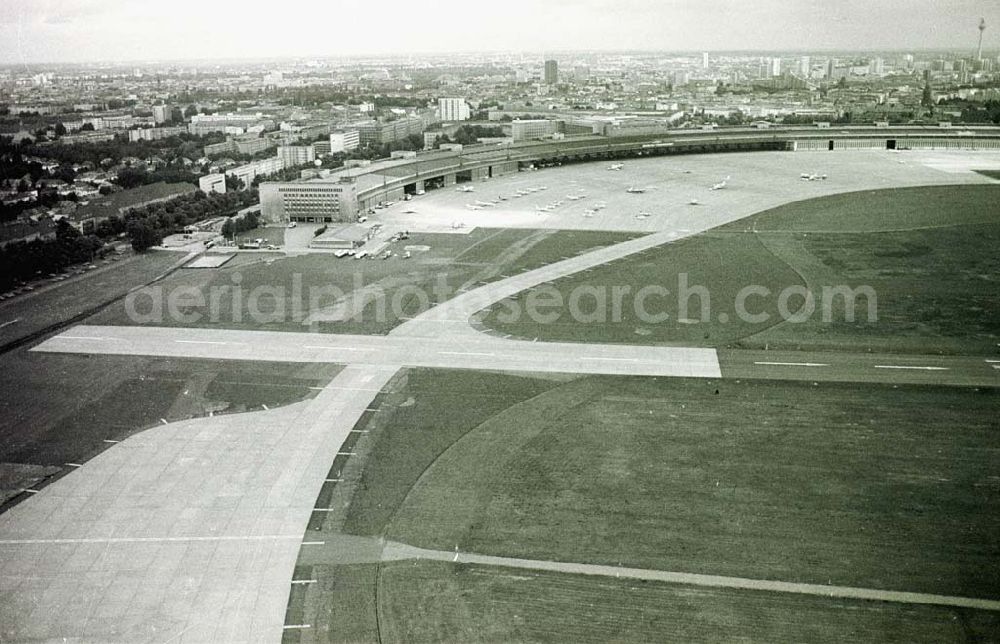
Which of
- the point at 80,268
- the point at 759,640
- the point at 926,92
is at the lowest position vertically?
the point at 759,640

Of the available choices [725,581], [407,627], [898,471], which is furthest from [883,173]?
[407,627]

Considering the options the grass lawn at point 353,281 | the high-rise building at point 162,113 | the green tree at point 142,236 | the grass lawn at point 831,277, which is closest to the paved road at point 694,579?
the grass lawn at point 831,277

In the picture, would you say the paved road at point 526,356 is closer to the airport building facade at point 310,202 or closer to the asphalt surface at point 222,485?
the asphalt surface at point 222,485

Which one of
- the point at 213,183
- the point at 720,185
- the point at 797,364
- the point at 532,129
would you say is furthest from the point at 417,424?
the point at 532,129

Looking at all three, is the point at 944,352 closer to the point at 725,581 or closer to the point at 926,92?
the point at 725,581

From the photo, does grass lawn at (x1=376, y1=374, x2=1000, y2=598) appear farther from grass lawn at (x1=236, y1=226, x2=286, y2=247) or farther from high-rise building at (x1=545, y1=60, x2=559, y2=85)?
high-rise building at (x1=545, y1=60, x2=559, y2=85)

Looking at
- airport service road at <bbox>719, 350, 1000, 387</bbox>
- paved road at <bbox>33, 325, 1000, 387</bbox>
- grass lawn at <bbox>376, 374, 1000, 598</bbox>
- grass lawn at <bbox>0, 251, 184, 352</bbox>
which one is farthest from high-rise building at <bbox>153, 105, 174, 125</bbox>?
airport service road at <bbox>719, 350, 1000, 387</bbox>

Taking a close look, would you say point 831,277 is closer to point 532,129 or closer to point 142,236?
point 142,236

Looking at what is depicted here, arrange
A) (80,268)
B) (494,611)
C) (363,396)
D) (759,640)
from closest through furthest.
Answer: (759,640), (494,611), (363,396), (80,268)
